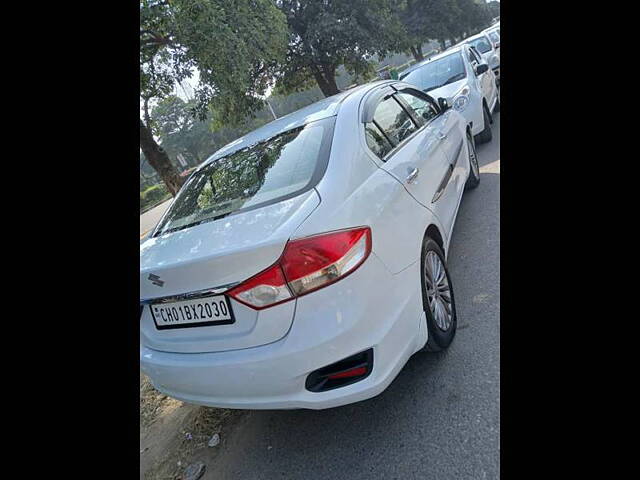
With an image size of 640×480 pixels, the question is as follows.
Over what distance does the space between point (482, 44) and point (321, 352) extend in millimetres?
11675

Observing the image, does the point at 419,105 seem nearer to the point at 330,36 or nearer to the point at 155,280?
the point at 155,280

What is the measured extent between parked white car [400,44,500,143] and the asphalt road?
3675 mm

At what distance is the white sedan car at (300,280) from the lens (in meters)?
1.68

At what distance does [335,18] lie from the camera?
1235 cm

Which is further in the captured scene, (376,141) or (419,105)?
(419,105)

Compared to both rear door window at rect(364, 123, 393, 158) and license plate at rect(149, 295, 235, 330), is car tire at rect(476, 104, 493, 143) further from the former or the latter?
license plate at rect(149, 295, 235, 330)

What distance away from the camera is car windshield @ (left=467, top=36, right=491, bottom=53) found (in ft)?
35.0

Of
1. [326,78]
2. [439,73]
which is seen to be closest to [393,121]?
[439,73]

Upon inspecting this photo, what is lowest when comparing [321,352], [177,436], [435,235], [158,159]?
[177,436]

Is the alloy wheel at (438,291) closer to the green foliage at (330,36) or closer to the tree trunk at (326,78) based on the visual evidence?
the green foliage at (330,36)

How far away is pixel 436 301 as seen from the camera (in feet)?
7.84

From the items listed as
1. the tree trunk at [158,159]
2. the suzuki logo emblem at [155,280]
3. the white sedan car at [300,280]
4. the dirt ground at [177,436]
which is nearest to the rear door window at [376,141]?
the white sedan car at [300,280]
